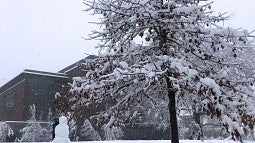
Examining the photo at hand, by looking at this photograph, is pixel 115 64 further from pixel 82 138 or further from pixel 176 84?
pixel 82 138

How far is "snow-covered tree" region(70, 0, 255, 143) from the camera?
5.51 meters

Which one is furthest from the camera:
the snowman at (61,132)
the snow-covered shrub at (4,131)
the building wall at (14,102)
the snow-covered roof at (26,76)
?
the building wall at (14,102)

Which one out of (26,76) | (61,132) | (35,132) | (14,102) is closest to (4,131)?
(35,132)

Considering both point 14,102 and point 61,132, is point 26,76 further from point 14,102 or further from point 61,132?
point 61,132

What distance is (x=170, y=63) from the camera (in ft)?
19.1

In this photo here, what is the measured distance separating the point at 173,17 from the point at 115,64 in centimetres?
138

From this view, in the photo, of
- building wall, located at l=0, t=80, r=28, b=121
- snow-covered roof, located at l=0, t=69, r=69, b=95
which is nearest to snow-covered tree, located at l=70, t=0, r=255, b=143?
snow-covered roof, located at l=0, t=69, r=69, b=95

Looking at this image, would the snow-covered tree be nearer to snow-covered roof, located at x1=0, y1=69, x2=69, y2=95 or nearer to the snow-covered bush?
the snow-covered bush

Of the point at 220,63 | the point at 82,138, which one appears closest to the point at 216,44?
the point at 220,63

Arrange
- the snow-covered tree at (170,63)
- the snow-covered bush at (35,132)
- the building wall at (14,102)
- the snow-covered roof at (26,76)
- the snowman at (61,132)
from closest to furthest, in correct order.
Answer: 1. the snow-covered tree at (170,63)
2. the snowman at (61,132)
3. the snow-covered bush at (35,132)
4. the snow-covered roof at (26,76)
5. the building wall at (14,102)

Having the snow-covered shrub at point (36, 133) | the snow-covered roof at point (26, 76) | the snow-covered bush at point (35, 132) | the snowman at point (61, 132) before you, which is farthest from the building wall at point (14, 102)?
the snowman at point (61, 132)

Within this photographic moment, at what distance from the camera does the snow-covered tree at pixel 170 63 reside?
551 centimetres

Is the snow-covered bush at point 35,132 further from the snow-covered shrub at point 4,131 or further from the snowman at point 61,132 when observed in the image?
the snowman at point 61,132

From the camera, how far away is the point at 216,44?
6.30 meters
